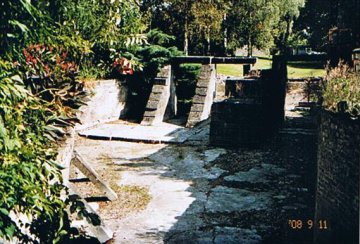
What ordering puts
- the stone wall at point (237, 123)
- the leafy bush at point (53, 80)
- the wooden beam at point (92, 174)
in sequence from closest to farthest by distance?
1. the leafy bush at point (53, 80)
2. the wooden beam at point (92, 174)
3. the stone wall at point (237, 123)

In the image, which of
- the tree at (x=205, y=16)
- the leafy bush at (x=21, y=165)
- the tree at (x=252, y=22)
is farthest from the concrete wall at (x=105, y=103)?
the tree at (x=252, y=22)

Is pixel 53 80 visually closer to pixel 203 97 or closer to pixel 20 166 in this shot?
pixel 20 166

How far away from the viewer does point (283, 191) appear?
813cm

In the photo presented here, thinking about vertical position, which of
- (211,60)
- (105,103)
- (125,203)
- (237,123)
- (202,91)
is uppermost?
(211,60)

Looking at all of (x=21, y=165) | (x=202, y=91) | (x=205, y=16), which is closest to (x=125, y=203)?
(x=21, y=165)

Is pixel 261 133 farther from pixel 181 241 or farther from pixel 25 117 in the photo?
pixel 25 117

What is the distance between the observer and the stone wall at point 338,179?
15.8 feet

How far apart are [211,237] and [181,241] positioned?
0.48 m

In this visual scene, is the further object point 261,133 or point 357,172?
point 261,133

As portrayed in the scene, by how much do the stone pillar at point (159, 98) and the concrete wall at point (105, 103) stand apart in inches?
48.8

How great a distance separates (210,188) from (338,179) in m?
3.47

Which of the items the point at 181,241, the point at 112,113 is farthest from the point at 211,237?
the point at 112,113

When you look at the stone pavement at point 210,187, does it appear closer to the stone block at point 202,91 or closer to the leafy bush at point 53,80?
the leafy bush at point 53,80

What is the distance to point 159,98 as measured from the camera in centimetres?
1622
